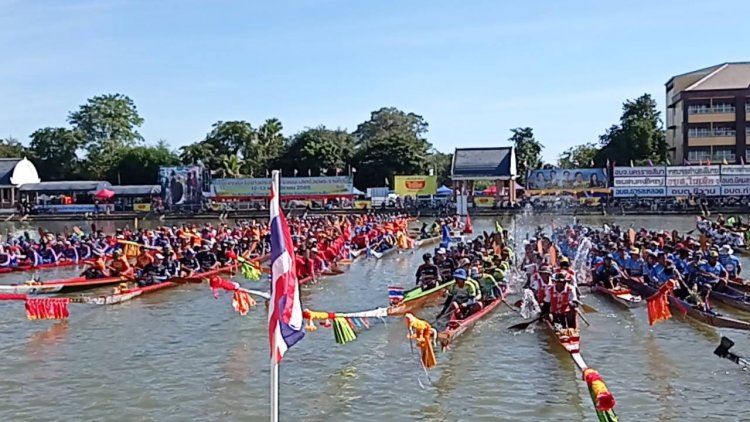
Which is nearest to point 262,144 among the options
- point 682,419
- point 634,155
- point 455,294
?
point 634,155

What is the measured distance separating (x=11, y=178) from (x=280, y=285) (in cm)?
8475

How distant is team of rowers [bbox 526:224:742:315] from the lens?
1591 cm

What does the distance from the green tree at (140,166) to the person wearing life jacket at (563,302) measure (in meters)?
80.9

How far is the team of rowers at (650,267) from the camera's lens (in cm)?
1591

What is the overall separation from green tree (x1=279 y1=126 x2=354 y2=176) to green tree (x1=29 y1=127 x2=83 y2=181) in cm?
2929

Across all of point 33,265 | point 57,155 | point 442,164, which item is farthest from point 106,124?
point 33,265

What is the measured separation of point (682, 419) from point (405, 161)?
232 ft

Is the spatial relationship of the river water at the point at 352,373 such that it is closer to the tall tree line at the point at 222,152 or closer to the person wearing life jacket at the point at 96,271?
the person wearing life jacket at the point at 96,271

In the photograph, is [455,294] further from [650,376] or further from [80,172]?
[80,172]

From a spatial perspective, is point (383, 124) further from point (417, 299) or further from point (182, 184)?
point (417, 299)

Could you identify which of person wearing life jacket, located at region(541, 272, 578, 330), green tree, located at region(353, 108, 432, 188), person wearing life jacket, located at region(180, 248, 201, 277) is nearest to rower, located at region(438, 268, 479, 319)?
person wearing life jacket, located at region(541, 272, 578, 330)

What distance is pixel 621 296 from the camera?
19.3 meters

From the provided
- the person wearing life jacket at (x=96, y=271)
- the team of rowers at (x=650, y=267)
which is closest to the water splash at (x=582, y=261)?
the team of rowers at (x=650, y=267)

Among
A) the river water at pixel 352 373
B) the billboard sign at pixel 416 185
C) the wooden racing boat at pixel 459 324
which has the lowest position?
the river water at pixel 352 373
